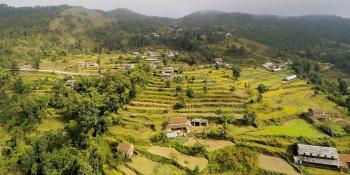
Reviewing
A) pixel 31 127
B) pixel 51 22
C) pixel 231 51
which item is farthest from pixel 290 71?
pixel 51 22

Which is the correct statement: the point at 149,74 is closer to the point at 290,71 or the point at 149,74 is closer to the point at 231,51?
the point at 290,71

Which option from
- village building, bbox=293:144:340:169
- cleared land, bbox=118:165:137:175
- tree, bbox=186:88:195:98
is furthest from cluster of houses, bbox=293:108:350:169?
tree, bbox=186:88:195:98

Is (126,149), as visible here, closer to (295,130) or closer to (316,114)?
(295,130)

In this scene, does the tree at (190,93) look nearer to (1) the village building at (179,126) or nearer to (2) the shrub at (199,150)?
(1) the village building at (179,126)

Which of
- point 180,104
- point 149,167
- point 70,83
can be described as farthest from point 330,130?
point 70,83

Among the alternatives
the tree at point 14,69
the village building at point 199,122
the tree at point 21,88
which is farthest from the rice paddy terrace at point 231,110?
the tree at point 14,69
